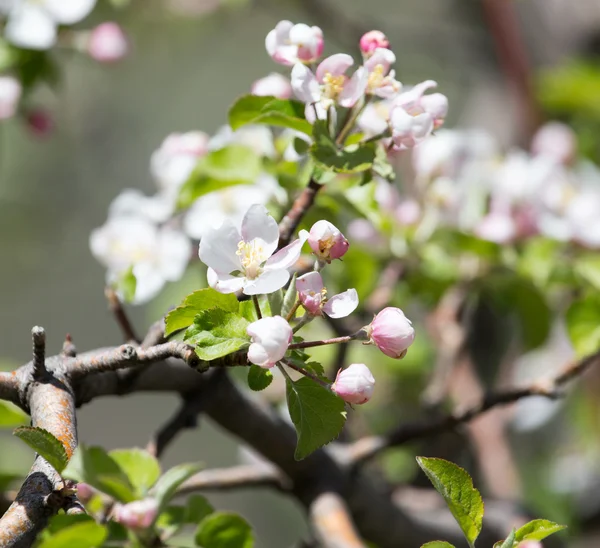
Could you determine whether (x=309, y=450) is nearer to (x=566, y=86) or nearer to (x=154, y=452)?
(x=154, y=452)

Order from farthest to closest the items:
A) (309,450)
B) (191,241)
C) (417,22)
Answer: (417,22) < (191,241) < (309,450)

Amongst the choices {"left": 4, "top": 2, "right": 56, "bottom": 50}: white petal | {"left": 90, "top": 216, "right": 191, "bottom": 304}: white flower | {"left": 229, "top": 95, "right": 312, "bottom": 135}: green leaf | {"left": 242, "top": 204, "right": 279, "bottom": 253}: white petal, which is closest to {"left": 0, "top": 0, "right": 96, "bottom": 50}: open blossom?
{"left": 4, "top": 2, "right": 56, "bottom": 50}: white petal

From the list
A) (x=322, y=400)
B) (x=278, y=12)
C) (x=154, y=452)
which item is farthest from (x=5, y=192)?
(x=322, y=400)

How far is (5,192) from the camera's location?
226cm

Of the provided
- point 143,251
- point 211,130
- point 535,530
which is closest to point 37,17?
point 143,251

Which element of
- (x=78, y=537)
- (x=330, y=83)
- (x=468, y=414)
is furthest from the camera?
(x=468, y=414)

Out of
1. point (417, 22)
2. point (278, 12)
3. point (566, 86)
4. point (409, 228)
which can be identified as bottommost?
point (409, 228)

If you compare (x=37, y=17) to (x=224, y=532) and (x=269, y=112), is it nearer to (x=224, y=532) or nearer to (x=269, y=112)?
(x=269, y=112)

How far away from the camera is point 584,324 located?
732 millimetres

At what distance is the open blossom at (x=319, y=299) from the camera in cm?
41

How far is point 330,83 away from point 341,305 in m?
0.13

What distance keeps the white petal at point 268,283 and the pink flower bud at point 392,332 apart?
52mm

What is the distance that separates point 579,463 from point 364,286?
0.71 m

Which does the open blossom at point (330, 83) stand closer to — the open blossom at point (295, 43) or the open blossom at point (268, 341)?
the open blossom at point (295, 43)
